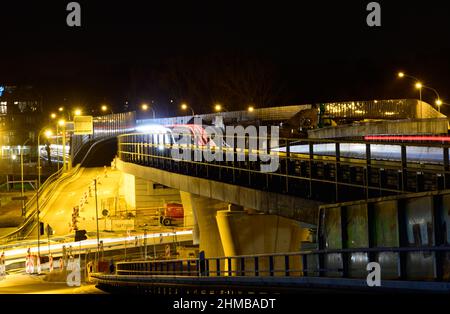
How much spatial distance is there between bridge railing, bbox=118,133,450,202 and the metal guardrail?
1883 cm

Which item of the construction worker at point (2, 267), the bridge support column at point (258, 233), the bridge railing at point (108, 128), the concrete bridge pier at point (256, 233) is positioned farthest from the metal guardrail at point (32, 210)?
the bridge support column at point (258, 233)

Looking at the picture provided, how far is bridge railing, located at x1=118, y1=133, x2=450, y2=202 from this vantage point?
16655mm

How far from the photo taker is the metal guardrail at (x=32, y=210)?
176ft

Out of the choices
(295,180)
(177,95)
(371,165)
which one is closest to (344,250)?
(371,165)

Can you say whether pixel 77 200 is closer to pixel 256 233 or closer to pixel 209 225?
pixel 209 225

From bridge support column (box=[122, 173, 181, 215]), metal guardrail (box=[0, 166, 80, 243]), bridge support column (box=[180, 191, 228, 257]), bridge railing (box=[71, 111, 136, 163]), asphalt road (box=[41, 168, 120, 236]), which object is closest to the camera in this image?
bridge support column (box=[180, 191, 228, 257])

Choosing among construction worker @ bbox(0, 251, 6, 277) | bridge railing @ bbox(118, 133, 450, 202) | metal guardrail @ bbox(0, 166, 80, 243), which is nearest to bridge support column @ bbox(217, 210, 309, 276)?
bridge railing @ bbox(118, 133, 450, 202)

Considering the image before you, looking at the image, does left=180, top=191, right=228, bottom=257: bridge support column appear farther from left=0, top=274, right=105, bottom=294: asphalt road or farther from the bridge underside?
left=0, top=274, right=105, bottom=294: asphalt road

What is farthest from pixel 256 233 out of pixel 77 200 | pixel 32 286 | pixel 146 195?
pixel 77 200

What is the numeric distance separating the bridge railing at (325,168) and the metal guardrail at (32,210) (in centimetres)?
1883

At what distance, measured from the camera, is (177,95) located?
12656 cm

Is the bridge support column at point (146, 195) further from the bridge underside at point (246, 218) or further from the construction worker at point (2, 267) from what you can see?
the bridge underside at point (246, 218)

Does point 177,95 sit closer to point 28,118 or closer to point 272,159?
point 28,118

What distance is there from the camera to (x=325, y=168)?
2131 cm
